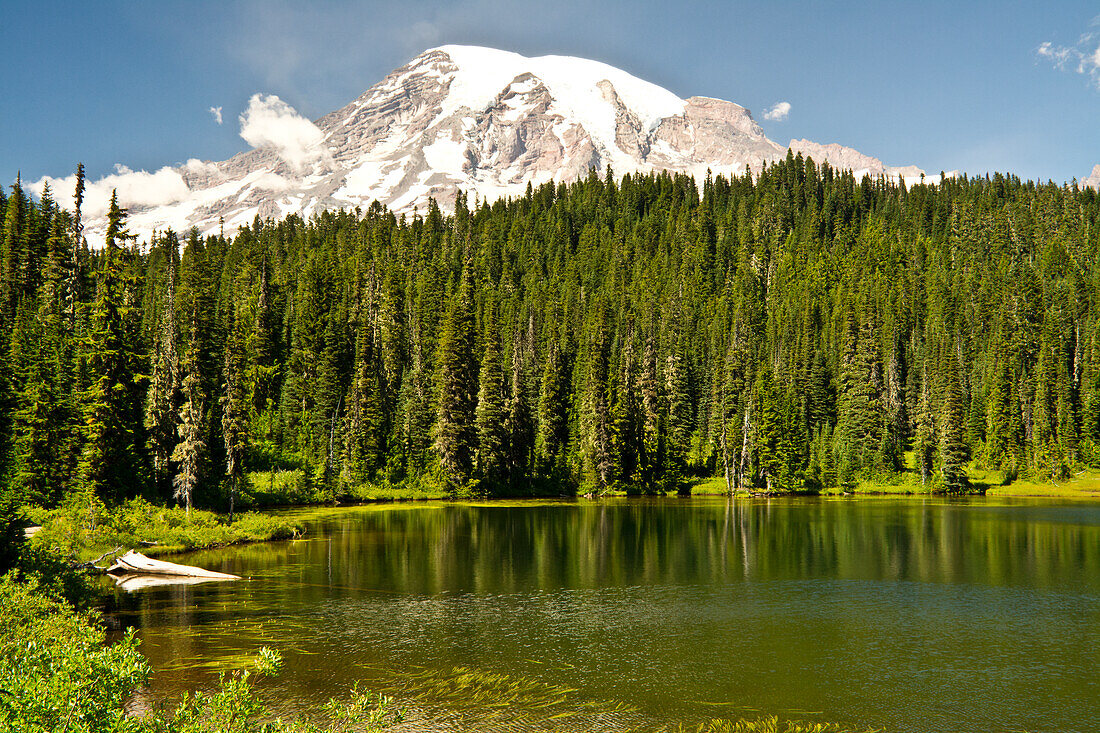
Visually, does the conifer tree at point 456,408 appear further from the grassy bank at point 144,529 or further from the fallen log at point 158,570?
the fallen log at point 158,570

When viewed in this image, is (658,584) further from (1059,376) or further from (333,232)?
(333,232)

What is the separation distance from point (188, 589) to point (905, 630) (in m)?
34.2

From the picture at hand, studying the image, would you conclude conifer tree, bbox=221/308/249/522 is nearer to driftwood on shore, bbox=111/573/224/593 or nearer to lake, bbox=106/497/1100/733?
lake, bbox=106/497/1100/733

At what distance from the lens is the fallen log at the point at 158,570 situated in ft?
131

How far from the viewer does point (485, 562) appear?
1874 inches

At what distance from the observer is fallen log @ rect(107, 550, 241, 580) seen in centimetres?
3981

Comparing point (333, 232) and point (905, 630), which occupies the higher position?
point (333, 232)

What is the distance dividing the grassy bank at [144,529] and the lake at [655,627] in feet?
9.86

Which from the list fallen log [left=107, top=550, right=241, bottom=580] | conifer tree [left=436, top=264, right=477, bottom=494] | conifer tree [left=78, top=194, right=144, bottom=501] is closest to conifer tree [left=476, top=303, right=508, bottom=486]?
conifer tree [left=436, top=264, right=477, bottom=494]

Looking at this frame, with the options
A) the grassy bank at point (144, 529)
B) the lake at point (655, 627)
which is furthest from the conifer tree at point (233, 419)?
the lake at point (655, 627)

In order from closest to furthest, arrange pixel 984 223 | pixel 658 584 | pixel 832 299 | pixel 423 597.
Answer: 1. pixel 423 597
2. pixel 658 584
3. pixel 832 299
4. pixel 984 223

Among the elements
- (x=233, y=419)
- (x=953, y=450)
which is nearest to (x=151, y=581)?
(x=233, y=419)

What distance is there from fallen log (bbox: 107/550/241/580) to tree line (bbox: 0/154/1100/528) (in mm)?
9444

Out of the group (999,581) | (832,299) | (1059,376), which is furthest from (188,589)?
(832,299)
